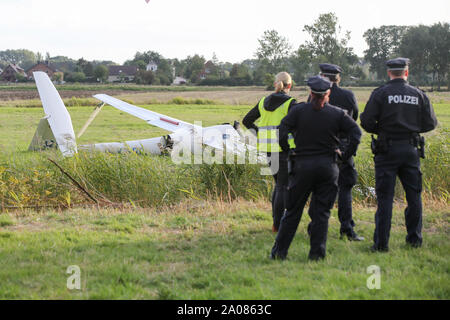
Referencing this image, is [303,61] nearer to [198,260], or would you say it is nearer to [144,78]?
[144,78]

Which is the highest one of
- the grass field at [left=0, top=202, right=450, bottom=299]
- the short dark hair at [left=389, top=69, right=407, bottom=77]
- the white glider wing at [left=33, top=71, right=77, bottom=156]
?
the short dark hair at [left=389, top=69, right=407, bottom=77]

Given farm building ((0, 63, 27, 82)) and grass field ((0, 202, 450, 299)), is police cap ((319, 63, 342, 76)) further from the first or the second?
farm building ((0, 63, 27, 82))

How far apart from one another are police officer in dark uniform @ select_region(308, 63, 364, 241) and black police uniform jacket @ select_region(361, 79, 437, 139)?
1.48ft

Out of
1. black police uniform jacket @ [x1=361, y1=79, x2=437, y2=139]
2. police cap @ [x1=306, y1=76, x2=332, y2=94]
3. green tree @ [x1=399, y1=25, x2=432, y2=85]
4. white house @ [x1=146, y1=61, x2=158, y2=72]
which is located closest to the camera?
police cap @ [x1=306, y1=76, x2=332, y2=94]

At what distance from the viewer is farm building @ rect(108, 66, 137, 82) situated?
102994 millimetres

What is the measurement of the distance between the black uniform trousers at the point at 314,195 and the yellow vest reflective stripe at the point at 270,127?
106cm

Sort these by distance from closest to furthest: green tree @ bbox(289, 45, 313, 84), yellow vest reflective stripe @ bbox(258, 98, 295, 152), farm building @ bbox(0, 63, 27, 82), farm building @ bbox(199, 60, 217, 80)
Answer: yellow vest reflective stripe @ bbox(258, 98, 295, 152)
green tree @ bbox(289, 45, 313, 84)
farm building @ bbox(199, 60, 217, 80)
farm building @ bbox(0, 63, 27, 82)

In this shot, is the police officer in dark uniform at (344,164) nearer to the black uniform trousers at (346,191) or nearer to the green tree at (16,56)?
the black uniform trousers at (346,191)

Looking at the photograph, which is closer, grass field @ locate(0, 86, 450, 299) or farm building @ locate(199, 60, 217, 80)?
grass field @ locate(0, 86, 450, 299)

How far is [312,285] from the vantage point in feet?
14.0

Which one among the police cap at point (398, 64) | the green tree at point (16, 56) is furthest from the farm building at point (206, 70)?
the green tree at point (16, 56)

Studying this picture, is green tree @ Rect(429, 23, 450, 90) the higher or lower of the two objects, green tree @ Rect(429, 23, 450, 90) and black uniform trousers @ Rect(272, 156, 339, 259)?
the higher

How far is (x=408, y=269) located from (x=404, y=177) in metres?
1.24

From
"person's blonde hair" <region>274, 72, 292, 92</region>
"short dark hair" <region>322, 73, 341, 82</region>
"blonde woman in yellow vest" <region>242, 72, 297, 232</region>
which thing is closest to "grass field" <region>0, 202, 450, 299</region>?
"blonde woman in yellow vest" <region>242, 72, 297, 232</region>
